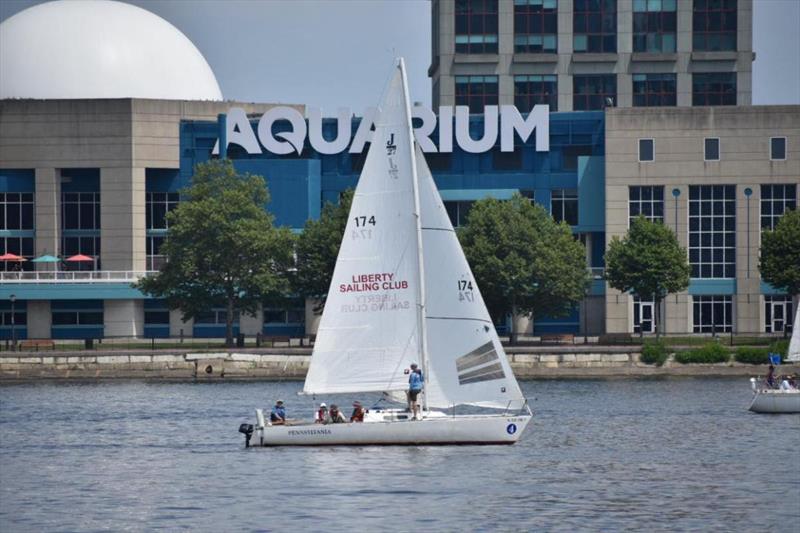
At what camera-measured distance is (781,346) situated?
342 ft

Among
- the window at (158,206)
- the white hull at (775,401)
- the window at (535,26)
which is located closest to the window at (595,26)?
the window at (535,26)

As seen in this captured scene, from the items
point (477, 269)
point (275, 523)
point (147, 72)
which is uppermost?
point (147, 72)

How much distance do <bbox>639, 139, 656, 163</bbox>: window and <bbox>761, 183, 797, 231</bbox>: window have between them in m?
8.58

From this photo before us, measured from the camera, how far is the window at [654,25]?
529 ft

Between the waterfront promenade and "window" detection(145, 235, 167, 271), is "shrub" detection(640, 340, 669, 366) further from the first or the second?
"window" detection(145, 235, 167, 271)

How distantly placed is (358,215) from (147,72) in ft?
311

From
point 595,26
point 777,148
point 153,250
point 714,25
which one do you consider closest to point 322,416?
point 777,148

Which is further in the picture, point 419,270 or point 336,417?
point 336,417

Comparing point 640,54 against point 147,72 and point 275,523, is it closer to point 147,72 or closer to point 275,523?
point 147,72

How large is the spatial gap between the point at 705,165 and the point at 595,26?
96.6 ft

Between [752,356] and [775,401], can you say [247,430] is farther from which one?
[752,356]

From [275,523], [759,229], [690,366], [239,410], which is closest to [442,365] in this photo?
[275,523]

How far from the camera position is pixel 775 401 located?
77188mm

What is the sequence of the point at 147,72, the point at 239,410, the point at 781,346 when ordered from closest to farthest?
the point at 239,410 < the point at 781,346 < the point at 147,72
